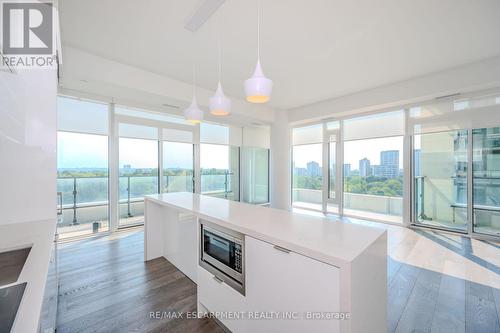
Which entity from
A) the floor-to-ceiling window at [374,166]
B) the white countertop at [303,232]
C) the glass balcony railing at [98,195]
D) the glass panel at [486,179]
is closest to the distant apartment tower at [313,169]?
the floor-to-ceiling window at [374,166]

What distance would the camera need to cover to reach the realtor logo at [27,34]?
143cm

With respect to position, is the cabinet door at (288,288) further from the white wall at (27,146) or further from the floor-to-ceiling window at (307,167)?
the floor-to-ceiling window at (307,167)

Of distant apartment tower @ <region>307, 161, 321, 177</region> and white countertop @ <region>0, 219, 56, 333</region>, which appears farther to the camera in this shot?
distant apartment tower @ <region>307, 161, 321, 177</region>

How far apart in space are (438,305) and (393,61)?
3256 mm

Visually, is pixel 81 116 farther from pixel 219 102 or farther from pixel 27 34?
pixel 219 102

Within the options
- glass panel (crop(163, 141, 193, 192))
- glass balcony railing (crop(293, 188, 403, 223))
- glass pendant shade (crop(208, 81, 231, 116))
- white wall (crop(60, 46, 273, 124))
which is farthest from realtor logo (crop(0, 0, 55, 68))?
glass balcony railing (crop(293, 188, 403, 223))

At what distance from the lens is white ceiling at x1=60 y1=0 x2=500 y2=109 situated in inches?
85.2

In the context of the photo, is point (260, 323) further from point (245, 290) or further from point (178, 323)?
point (178, 323)

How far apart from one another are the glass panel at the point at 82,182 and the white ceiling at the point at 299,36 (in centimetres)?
170

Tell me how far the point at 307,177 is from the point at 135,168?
454 cm

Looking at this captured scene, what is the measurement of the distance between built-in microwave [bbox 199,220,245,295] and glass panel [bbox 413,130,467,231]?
463cm

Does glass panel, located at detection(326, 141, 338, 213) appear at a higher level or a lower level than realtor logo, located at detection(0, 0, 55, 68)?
lower

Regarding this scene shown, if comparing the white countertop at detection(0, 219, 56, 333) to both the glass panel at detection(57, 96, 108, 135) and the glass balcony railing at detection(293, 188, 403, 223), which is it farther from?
the glass balcony railing at detection(293, 188, 403, 223)

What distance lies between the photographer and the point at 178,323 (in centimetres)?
176
